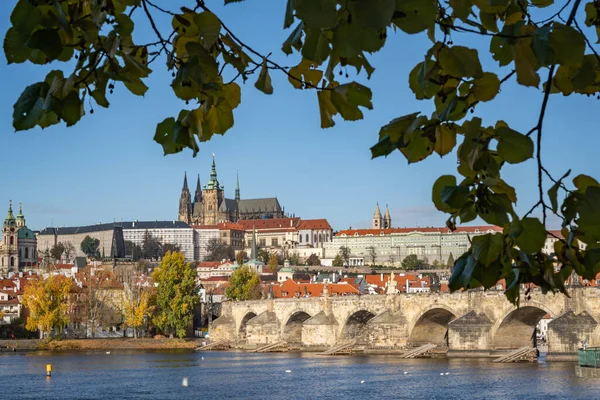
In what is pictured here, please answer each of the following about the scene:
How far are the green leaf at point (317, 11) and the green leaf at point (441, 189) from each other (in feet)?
2.92

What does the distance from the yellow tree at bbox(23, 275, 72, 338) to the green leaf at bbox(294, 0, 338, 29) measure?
57455mm

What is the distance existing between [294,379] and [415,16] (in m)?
34.6

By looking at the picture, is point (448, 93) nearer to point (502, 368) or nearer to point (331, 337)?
point (502, 368)

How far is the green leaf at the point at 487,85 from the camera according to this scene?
2969 mm

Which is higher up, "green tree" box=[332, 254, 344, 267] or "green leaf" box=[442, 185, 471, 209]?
"green tree" box=[332, 254, 344, 267]

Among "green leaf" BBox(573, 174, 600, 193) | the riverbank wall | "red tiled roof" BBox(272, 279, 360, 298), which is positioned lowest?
the riverbank wall

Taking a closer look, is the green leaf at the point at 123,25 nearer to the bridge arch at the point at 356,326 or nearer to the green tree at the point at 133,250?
the bridge arch at the point at 356,326

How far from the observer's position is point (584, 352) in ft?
103

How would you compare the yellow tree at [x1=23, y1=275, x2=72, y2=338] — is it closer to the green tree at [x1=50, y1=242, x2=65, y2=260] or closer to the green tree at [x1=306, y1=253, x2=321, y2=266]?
the green tree at [x1=306, y1=253, x2=321, y2=266]

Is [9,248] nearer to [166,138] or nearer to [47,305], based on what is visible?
[47,305]

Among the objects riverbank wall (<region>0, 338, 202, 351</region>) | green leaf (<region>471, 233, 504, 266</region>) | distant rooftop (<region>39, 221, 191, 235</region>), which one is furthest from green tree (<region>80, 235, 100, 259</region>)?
green leaf (<region>471, 233, 504, 266</region>)

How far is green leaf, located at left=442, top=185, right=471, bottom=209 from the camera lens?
2869mm

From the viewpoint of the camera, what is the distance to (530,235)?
2.85 meters

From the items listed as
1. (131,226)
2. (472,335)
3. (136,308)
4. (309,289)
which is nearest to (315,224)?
(131,226)
